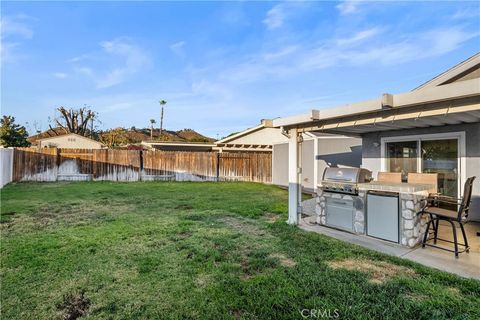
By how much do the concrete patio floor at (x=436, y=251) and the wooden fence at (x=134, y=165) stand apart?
11.7 metres

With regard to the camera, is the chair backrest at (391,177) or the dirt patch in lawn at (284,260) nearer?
the dirt patch in lawn at (284,260)

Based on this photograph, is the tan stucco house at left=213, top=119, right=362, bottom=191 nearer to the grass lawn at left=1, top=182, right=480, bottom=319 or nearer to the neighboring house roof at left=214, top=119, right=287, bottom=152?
the neighboring house roof at left=214, top=119, right=287, bottom=152

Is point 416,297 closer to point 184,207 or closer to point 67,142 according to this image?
point 184,207

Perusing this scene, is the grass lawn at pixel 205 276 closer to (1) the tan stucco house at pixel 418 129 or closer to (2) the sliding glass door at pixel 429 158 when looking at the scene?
(1) the tan stucco house at pixel 418 129

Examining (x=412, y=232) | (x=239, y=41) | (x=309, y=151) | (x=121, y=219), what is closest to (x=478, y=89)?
(x=412, y=232)

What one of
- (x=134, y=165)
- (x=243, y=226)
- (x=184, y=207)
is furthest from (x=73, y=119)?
(x=243, y=226)

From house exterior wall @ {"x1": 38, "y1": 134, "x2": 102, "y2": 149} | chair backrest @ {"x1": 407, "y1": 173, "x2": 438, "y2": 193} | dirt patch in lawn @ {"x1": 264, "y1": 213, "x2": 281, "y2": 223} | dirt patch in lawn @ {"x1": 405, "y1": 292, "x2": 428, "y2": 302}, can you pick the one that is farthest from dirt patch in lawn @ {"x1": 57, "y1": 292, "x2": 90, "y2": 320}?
house exterior wall @ {"x1": 38, "y1": 134, "x2": 102, "y2": 149}

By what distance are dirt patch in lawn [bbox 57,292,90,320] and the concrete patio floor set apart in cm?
417

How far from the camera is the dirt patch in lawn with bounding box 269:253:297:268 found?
3.78m

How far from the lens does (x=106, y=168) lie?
614 inches

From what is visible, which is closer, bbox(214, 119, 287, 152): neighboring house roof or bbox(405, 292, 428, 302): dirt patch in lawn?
bbox(405, 292, 428, 302): dirt patch in lawn

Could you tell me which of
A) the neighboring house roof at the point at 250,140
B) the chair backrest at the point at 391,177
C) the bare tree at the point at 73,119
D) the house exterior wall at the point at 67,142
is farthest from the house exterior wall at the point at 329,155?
the bare tree at the point at 73,119

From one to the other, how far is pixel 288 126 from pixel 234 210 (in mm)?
3103

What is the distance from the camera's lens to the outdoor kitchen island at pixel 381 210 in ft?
14.4
